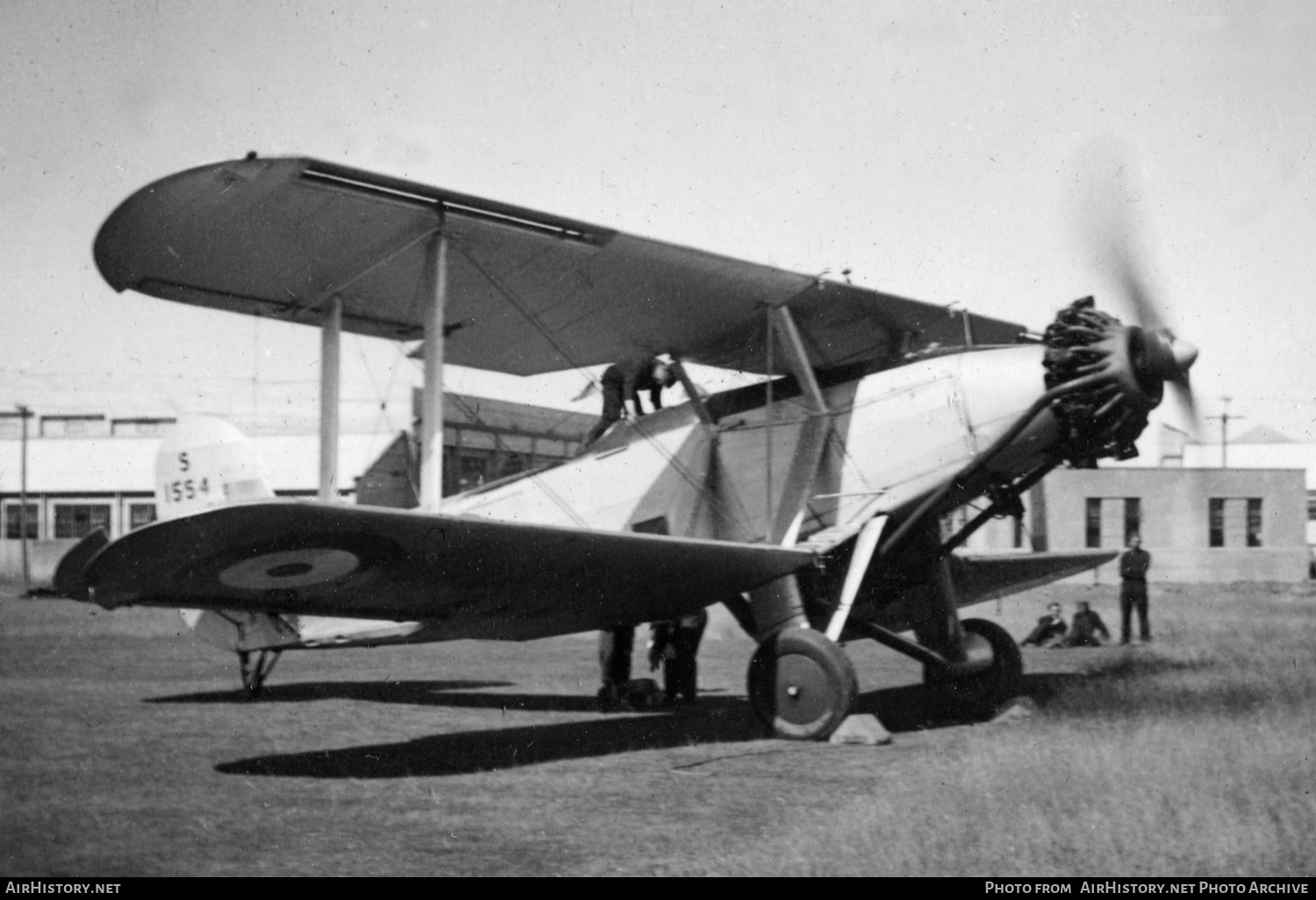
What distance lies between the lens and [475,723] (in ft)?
31.0

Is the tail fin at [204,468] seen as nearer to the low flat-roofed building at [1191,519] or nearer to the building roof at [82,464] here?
the building roof at [82,464]

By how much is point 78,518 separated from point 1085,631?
111 ft

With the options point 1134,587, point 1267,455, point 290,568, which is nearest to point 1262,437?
point 1267,455

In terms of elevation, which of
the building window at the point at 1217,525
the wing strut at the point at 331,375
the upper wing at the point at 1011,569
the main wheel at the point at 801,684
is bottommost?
the main wheel at the point at 801,684

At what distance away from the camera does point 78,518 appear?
40156 mm

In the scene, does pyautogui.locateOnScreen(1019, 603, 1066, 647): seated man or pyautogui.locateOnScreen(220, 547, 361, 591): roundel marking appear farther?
pyautogui.locateOnScreen(1019, 603, 1066, 647): seated man

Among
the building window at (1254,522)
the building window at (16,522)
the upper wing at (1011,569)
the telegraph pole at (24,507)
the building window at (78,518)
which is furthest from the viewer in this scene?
the building window at (16,522)

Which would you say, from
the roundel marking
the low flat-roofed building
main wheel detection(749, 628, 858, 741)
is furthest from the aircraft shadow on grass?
the low flat-roofed building

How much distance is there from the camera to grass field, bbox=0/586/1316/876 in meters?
4.50

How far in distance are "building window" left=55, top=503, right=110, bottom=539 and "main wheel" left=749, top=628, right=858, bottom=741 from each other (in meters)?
35.9

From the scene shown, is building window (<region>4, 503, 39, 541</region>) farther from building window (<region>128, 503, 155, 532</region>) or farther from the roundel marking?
the roundel marking

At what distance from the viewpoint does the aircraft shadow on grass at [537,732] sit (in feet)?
23.5

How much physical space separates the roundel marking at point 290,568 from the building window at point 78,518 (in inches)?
1397

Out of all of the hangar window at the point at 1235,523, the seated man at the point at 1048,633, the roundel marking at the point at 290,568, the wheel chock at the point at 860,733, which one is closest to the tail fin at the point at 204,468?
the roundel marking at the point at 290,568
